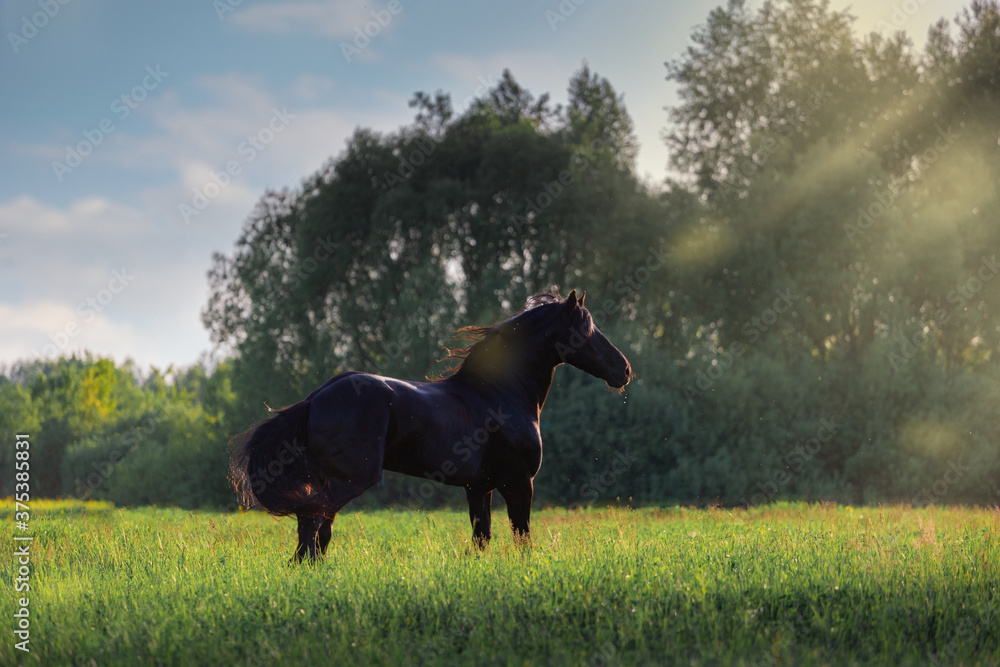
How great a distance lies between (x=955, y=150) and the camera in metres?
30.3

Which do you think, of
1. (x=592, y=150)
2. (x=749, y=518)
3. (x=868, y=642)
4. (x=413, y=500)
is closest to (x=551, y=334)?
(x=868, y=642)

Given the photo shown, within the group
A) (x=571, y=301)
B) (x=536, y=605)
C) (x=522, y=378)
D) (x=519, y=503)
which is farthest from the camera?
(x=522, y=378)

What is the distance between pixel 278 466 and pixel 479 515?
7.26ft

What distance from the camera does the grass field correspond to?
528cm

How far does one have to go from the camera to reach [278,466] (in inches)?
289

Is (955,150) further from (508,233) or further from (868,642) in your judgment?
(868,642)

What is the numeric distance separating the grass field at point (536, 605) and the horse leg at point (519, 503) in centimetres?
26

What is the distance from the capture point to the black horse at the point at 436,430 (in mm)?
7363

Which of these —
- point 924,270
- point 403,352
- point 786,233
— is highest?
point 786,233

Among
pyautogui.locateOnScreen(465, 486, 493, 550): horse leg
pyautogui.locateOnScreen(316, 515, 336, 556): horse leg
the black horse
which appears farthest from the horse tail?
pyautogui.locateOnScreen(465, 486, 493, 550): horse leg

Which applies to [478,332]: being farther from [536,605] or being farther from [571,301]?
[536,605]

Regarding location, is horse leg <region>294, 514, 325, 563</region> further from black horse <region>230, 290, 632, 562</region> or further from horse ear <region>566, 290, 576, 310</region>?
horse ear <region>566, 290, 576, 310</region>

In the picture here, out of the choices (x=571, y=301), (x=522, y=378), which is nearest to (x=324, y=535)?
(x=522, y=378)

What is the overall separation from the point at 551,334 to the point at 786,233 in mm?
23700
